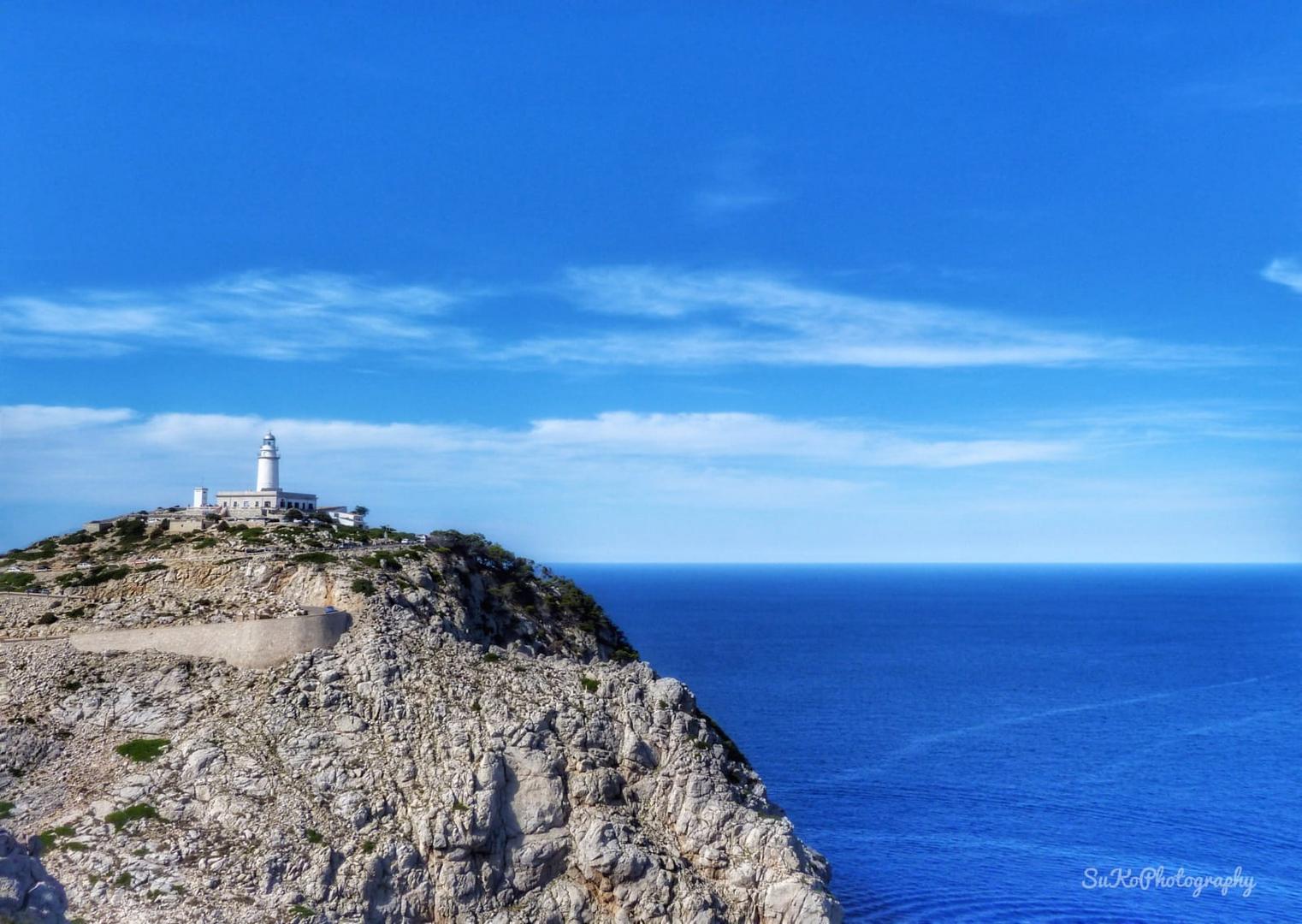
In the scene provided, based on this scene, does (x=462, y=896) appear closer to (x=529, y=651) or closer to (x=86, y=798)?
(x=86, y=798)

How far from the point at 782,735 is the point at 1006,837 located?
33330mm

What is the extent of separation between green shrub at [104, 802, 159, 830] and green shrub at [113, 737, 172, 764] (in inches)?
131

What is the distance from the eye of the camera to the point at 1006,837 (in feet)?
259

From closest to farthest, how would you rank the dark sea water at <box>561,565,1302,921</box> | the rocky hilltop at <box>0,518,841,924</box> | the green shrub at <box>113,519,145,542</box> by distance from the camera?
the rocky hilltop at <box>0,518,841,924</box> < the dark sea water at <box>561,565,1302,921</box> < the green shrub at <box>113,519,145,542</box>

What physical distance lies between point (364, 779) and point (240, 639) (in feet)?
39.7

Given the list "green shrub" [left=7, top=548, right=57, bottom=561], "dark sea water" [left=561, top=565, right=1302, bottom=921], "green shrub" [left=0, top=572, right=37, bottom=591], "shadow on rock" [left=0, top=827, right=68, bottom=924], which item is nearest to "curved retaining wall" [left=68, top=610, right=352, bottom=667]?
"green shrub" [left=0, top=572, right=37, bottom=591]

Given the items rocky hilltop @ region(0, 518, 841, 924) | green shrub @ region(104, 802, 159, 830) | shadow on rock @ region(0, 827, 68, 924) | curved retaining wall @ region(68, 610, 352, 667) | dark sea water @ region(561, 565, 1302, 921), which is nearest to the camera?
shadow on rock @ region(0, 827, 68, 924)

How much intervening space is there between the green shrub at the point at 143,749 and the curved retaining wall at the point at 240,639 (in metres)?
5.93

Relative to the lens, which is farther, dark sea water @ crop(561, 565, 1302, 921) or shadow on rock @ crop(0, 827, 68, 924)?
dark sea water @ crop(561, 565, 1302, 921)

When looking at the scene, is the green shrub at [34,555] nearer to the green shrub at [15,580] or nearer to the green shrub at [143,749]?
the green shrub at [15,580]

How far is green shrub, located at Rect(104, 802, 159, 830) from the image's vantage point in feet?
164

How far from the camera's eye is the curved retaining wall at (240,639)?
196ft

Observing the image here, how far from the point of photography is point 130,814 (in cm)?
5025

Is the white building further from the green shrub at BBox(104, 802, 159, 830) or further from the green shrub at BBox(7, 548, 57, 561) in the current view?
the green shrub at BBox(104, 802, 159, 830)
